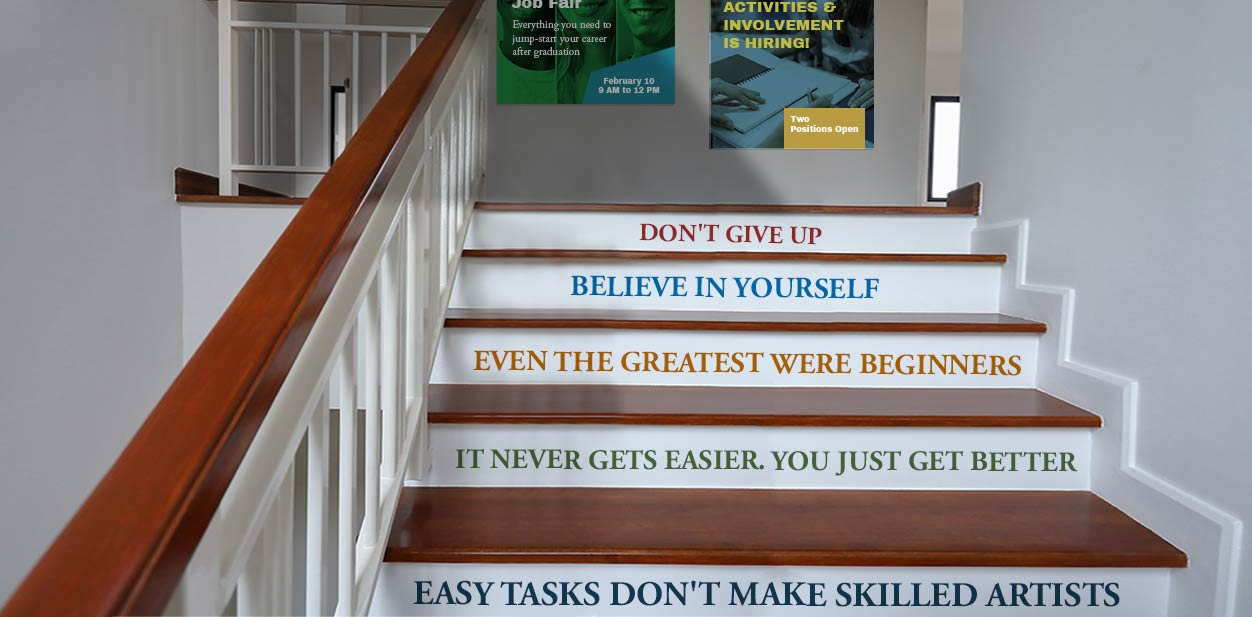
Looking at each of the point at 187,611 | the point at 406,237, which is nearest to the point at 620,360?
the point at 406,237

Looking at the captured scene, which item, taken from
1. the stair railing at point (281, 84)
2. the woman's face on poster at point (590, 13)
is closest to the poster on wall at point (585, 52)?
the woman's face on poster at point (590, 13)

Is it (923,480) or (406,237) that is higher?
(406,237)

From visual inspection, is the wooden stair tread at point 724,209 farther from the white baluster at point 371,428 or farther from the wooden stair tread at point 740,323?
the white baluster at point 371,428

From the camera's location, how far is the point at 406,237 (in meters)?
1.32

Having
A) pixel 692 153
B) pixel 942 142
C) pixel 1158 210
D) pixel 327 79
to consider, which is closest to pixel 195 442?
pixel 1158 210

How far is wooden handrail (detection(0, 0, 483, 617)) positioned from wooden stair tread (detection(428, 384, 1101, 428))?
0.64 m

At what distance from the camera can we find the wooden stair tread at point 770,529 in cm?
124

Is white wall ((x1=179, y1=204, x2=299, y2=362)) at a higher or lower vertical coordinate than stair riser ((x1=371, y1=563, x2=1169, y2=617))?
higher

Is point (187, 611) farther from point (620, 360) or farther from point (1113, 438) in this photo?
point (1113, 438)

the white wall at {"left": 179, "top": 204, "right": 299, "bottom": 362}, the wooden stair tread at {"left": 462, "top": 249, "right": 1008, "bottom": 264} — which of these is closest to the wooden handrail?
the wooden stair tread at {"left": 462, "top": 249, "right": 1008, "bottom": 264}

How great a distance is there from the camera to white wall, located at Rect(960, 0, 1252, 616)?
118cm

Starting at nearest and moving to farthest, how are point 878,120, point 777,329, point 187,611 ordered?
point 187,611, point 777,329, point 878,120

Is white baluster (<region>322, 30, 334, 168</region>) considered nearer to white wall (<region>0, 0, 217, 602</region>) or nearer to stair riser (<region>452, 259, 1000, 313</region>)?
white wall (<region>0, 0, 217, 602</region>)

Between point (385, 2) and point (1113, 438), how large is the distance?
2596 millimetres
